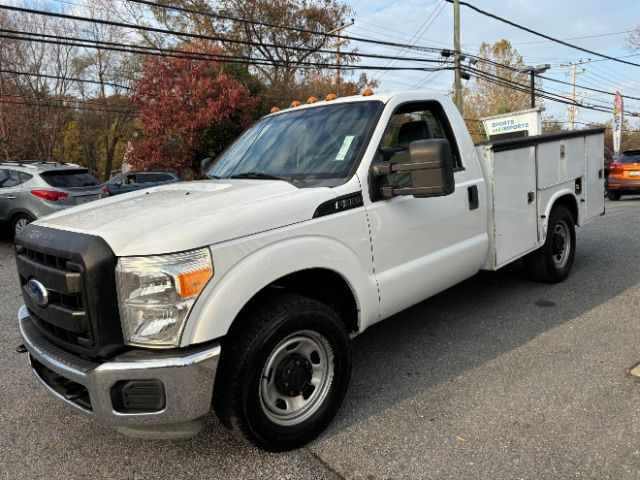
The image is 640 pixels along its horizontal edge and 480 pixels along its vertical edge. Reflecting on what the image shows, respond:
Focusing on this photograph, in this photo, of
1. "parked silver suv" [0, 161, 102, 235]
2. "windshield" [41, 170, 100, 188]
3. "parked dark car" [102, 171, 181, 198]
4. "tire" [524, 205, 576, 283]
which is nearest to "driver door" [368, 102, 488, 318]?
"tire" [524, 205, 576, 283]

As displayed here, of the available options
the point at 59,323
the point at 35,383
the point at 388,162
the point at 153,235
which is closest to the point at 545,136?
the point at 388,162

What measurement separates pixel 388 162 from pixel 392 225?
40 centimetres

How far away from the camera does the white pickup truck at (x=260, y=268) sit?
90.3 inches

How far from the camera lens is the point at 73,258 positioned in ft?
7.70

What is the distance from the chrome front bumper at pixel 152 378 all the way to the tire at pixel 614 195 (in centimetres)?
1624

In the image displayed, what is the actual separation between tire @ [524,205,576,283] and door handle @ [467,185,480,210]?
1590 millimetres

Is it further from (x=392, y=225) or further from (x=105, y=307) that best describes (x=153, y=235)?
(x=392, y=225)

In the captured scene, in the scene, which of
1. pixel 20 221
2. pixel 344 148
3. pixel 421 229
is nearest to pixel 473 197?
pixel 421 229

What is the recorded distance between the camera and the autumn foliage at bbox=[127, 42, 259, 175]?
2206 centimetres

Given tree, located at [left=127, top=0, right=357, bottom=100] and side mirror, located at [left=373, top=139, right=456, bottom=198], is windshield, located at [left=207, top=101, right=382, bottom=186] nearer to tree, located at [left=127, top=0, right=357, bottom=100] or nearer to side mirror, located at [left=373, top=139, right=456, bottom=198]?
side mirror, located at [left=373, top=139, right=456, bottom=198]

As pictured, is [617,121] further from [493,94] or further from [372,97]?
[372,97]

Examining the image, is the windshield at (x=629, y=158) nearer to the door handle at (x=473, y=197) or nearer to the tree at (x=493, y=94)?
the door handle at (x=473, y=197)

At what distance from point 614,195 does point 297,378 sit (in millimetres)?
15946

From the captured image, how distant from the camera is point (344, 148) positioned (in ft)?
10.9
